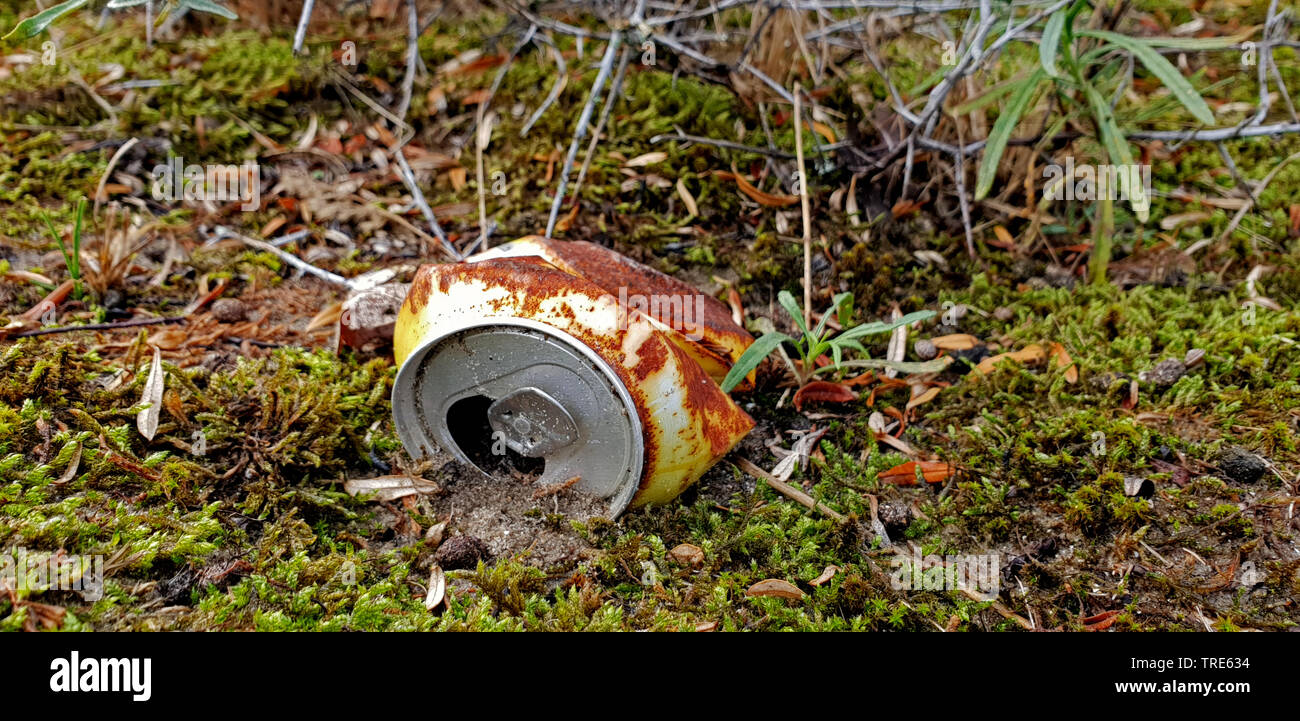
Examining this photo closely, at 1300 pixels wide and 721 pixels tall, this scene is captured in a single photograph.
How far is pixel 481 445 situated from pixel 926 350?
4.78 feet

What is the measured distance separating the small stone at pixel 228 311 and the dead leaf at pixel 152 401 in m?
0.38

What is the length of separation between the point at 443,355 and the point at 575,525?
0.51m

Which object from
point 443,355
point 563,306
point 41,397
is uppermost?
point 563,306

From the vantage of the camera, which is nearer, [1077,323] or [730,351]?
[730,351]

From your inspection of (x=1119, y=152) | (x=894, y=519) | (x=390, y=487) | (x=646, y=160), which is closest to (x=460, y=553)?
(x=390, y=487)

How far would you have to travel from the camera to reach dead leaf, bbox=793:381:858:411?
98.3 inches

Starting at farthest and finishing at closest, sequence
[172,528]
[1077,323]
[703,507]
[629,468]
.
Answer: [1077,323], [703,507], [629,468], [172,528]

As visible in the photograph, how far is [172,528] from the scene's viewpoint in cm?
179

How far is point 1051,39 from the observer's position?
8.05 ft

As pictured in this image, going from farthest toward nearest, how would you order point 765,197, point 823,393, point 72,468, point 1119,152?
point 765,197 → point 1119,152 → point 823,393 → point 72,468

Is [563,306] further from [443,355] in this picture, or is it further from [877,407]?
[877,407]

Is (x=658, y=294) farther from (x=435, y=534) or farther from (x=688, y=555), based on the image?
(x=435, y=534)

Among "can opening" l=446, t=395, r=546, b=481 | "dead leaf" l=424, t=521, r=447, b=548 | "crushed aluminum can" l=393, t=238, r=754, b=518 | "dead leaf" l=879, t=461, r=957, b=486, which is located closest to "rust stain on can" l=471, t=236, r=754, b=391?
"crushed aluminum can" l=393, t=238, r=754, b=518
